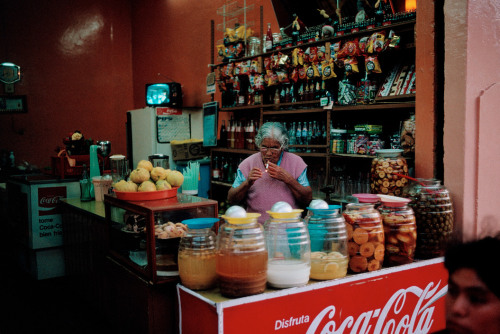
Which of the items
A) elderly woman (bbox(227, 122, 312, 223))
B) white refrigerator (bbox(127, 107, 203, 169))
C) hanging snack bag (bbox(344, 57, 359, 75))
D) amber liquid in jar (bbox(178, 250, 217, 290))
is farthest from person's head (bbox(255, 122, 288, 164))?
white refrigerator (bbox(127, 107, 203, 169))

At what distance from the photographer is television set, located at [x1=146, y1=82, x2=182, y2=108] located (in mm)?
5793

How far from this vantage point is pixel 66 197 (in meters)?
4.24

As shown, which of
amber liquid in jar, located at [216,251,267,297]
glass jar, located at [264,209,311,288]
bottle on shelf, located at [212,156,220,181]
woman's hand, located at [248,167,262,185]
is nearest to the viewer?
amber liquid in jar, located at [216,251,267,297]

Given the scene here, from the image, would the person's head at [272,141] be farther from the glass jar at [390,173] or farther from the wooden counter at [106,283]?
the wooden counter at [106,283]

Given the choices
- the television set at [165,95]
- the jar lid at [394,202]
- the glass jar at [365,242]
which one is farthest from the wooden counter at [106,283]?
the television set at [165,95]

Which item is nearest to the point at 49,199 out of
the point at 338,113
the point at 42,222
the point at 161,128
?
the point at 42,222

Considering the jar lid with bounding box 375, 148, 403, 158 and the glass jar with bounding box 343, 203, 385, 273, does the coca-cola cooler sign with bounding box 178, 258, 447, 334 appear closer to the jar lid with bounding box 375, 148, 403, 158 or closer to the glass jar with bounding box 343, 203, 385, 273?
the glass jar with bounding box 343, 203, 385, 273

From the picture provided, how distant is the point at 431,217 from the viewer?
2.08 metres

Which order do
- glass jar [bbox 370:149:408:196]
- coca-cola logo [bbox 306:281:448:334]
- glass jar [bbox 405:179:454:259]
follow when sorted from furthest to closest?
glass jar [bbox 370:149:408:196], glass jar [bbox 405:179:454:259], coca-cola logo [bbox 306:281:448:334]

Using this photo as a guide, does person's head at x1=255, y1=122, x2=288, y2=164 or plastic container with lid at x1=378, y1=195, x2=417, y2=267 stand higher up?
person's head at x1=255, y1=122, x2=288, y2=164

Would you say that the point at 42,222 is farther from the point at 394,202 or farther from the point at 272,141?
the point at 394,202

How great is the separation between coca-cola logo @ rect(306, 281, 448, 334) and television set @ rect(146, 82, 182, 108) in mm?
4538

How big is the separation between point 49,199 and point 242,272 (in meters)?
3.30

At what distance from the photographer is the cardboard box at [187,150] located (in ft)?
18.8
